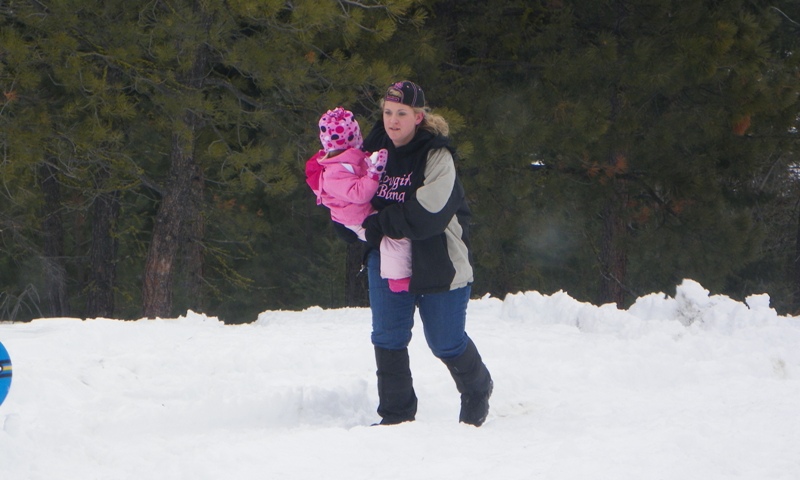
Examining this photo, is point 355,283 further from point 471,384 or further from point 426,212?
point 426,212

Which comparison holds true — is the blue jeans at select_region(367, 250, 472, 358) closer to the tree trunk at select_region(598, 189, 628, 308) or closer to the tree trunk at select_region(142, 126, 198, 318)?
the tree trunk at select_region(142, 126, 198, 318)

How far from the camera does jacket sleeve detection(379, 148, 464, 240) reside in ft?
11.9

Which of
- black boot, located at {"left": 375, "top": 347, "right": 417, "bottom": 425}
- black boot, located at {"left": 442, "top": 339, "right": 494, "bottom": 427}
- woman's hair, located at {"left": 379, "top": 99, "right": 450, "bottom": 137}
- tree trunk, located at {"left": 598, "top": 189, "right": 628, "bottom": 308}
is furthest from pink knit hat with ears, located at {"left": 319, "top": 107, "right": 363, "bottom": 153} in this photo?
tree trunk, located at {"left": 598, "top": 189, "right": 628, "bottom": 308}

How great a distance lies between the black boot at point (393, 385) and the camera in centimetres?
404

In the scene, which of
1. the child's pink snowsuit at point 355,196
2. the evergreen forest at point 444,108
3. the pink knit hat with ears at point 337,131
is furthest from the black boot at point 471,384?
the evergreen forest at point 444,108

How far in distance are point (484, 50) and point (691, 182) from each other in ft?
11.3

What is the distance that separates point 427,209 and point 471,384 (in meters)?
0.93

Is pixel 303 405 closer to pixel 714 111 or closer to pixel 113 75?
pixel 113 75

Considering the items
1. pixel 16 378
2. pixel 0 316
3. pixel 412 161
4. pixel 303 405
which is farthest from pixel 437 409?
pixel 0 316

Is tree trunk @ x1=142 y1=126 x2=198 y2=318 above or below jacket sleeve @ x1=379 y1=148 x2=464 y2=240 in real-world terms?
below

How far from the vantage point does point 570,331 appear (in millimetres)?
6676

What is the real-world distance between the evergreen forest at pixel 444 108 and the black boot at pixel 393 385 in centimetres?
510

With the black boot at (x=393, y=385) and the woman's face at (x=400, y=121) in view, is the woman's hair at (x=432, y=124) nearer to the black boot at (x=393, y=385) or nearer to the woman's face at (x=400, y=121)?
the woman's face at (x=400, y=121)

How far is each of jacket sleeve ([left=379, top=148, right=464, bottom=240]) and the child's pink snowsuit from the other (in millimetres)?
111
